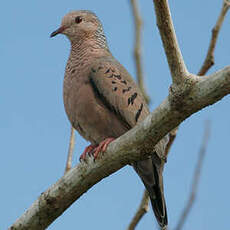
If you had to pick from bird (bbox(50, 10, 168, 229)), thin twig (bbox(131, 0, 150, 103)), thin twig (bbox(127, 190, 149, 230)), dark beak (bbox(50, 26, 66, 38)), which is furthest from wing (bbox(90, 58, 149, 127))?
dark beak (bbox(50, 26, 66, 38))

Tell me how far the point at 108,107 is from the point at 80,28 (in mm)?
1637

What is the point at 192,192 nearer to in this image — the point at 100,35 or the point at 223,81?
the point at 223,81

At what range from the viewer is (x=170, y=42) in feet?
12.2

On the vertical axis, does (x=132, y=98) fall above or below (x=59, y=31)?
Result: below

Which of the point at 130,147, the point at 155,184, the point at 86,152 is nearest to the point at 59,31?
the point at 86,152

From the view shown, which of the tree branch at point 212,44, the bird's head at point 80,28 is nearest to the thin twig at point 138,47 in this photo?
the tree branch at point 212,44

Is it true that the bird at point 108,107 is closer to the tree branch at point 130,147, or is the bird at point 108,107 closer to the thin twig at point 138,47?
the thin twig at point 138,47

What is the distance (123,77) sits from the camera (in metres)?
5.67

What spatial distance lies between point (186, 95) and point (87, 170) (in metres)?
Answer: 1.22

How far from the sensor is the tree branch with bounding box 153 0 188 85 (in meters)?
3.63

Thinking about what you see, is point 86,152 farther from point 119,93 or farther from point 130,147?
point 130,147

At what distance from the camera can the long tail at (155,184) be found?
17.3ft

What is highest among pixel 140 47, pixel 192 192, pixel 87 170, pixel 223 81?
pixel 140 47

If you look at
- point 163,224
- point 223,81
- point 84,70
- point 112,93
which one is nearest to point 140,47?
point 112,93
